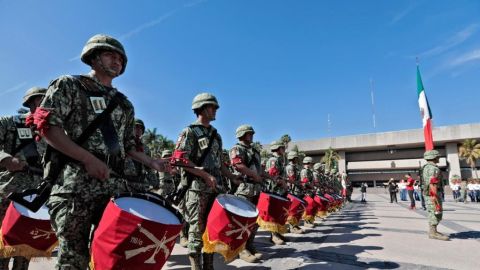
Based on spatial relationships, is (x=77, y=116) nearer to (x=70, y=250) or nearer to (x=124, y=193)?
(x=124, y=193)

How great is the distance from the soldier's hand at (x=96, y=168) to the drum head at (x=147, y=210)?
0.63 ft

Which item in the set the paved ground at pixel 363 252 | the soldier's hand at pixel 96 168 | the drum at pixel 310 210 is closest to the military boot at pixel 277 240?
the paved ground at pixel 363 252

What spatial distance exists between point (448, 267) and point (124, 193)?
5.01 metres

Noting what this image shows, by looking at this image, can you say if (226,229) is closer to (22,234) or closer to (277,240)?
(22,234)

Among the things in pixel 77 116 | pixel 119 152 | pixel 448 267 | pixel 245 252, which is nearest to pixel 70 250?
pixel 119 152

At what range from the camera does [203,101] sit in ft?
14.4

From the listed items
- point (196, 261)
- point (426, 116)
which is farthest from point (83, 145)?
point (426, 116)

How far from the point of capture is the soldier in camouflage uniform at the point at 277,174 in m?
6.85

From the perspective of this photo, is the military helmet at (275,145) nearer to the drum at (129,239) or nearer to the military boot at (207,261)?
the military boot at (207,261)

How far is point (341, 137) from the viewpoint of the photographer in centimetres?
6988

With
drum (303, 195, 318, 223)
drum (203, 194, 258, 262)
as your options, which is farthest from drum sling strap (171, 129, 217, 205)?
drum (303, 195, 318, 223)

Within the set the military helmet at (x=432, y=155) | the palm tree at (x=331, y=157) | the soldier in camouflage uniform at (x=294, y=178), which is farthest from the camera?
the palm tree at (x=331, y=157)

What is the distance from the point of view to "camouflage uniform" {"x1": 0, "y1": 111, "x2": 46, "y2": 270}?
377 centimetres

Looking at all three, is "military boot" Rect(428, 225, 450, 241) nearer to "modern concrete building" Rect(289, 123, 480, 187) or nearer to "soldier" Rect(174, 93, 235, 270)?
"soldier" Rect(174, 93, 235, 270)
